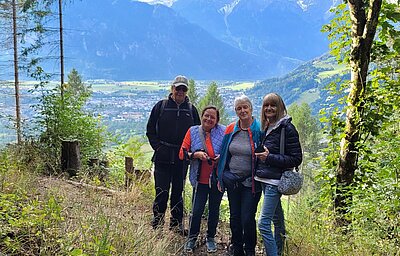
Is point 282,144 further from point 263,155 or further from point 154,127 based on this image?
point 154,127

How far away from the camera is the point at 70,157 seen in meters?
6.99

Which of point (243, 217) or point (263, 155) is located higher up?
point (263, 155)

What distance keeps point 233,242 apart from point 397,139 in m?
1.83

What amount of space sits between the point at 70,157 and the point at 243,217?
4.22 meters

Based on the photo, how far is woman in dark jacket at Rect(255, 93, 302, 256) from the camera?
3350 mm

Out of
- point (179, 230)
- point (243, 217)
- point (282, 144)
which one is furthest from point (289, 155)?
point (179, 230)

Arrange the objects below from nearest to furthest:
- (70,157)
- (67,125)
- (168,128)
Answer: (168,128) → (70,157) → (67,125)

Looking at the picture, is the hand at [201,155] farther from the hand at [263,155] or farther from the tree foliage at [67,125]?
the tree foliage at [67,125]

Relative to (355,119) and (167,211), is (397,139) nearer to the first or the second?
(355,119)

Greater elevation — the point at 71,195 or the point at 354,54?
the point at 354,54

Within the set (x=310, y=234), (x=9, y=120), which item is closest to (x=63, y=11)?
(x=9, y=120)

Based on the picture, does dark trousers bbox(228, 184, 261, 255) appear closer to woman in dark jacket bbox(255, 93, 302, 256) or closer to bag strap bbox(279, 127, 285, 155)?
woman in dark jacket bbox(255, 93, 302, 256)

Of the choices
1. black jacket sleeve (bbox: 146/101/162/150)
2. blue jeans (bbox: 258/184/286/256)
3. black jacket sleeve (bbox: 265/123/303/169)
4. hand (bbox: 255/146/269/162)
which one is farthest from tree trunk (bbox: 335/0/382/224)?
black jacket sleeve (bbox: 146/101/162/150)

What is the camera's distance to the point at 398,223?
126 inches
